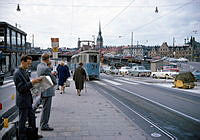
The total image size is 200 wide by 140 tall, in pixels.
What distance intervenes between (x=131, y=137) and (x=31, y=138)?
7.45 feet

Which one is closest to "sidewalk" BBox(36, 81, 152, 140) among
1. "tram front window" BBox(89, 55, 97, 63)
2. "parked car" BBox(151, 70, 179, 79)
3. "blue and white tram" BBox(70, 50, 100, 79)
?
"blue and white tram" BBox(70, 50, 100, 79)

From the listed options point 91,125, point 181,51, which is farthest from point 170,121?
point 181,51

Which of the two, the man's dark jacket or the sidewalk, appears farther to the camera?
the sidewalk

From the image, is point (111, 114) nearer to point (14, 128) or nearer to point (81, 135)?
point (81, 135)

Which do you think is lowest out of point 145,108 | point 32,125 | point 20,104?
point 145,108

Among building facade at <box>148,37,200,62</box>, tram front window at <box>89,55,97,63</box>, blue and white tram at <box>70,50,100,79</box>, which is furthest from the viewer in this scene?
building facade at <box>148,37,200,62</box>

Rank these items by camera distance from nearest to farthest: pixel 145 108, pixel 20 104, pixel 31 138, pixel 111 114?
1. pixel 20 104
2. pixel 31 138
3. pixel 111 114
4. pixel 145 108

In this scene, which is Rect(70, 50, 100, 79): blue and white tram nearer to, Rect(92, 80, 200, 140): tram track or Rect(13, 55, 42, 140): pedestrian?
Rect(92, 80, 200, 140): tram track

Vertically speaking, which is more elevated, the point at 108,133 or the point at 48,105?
the point at 48,105

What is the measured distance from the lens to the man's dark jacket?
12.8 ft

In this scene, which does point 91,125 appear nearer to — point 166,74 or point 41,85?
point 41,85

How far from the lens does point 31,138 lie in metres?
4.32

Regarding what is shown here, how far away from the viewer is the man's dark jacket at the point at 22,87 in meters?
3.91

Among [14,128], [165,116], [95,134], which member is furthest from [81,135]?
[165,116]
